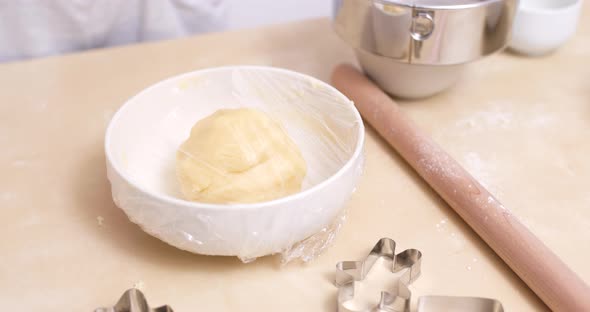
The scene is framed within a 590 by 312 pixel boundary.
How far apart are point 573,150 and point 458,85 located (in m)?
0.21

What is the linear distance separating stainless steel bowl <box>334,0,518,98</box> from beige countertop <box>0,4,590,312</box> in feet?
0.21

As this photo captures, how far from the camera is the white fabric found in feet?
3.21

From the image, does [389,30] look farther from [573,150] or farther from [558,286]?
[558,286]

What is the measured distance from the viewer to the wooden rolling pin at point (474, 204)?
53 centimetres

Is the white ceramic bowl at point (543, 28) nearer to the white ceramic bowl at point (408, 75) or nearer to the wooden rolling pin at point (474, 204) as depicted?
→ the white ceramic bowl at point (408, 75)

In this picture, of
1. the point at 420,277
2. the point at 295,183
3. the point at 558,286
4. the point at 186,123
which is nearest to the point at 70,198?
the point at 186,123

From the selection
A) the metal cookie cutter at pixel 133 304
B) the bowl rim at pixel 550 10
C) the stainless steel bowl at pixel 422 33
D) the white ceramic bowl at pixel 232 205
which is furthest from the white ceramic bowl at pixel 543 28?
the metal cookie cutter at pixel 133 304

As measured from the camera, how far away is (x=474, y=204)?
0.62 meters

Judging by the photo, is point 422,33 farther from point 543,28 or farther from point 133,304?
point 133,304

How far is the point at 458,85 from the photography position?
89 centimetres

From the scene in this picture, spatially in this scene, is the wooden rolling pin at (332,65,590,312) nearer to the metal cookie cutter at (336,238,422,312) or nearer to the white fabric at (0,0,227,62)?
the metal cookie cutter at (336,238,422,312)

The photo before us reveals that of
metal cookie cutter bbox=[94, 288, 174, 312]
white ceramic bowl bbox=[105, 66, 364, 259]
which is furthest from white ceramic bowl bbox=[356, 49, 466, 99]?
metal cookie cutter bbox=[94, 288, 174, 312]

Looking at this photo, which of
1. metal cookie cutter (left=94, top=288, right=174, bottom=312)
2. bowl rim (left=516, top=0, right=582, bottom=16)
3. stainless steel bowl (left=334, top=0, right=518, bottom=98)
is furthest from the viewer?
bowl rim (left=516, top=0, right=582, bottom=16)

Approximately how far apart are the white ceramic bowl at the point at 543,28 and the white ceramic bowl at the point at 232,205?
407 mm
